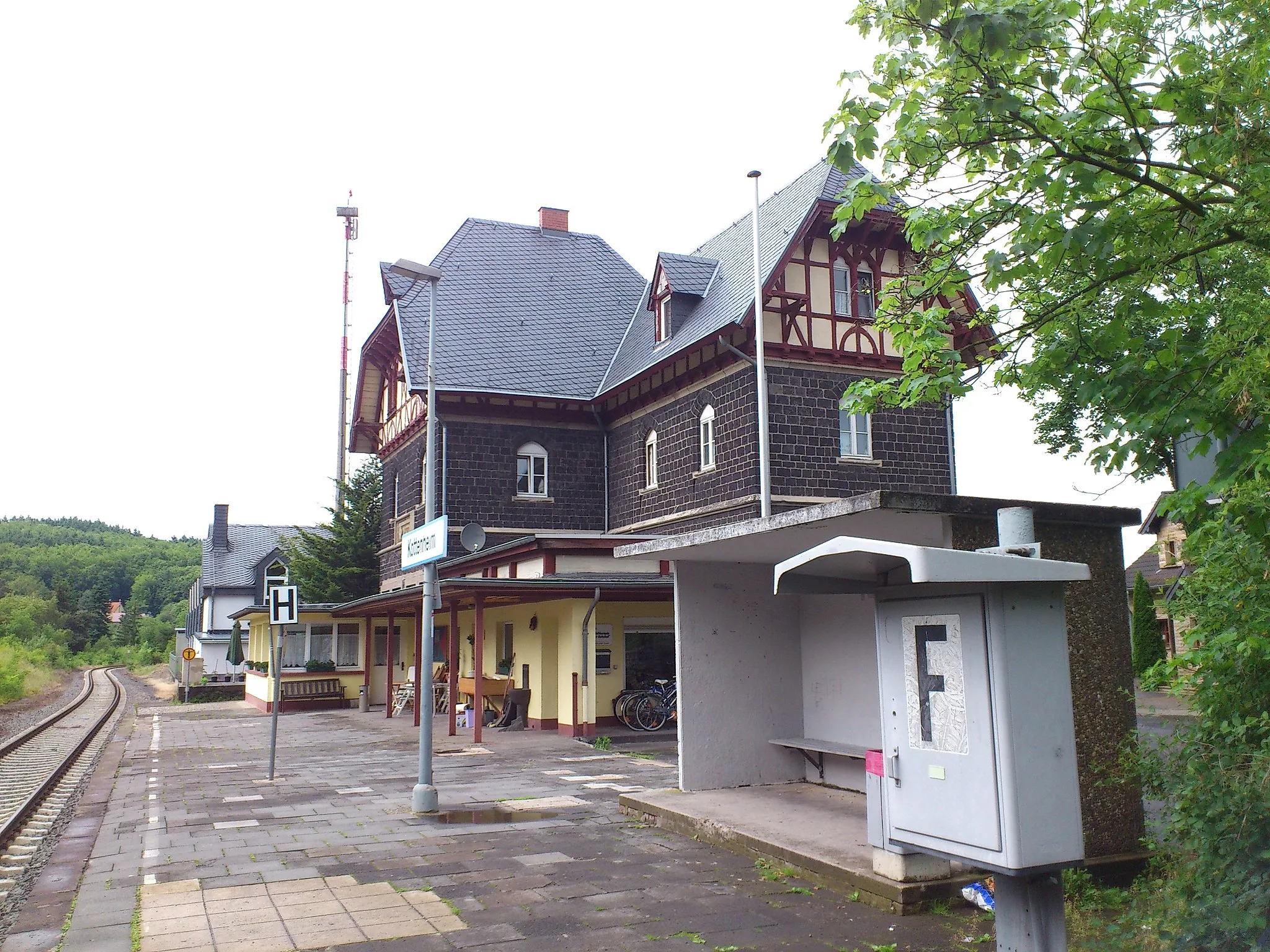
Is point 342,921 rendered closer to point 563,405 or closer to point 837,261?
point 837,261

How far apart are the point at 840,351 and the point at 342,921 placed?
1688 centimetres

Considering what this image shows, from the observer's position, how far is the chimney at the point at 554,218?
32344 mm

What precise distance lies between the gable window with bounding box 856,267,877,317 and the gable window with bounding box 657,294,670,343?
4.33m

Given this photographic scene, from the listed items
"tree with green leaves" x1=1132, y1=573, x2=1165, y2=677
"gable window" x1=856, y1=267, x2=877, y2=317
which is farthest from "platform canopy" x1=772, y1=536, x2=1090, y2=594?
"tree with green leaves" x1=1132, y1=573, x2=1165, y2=677

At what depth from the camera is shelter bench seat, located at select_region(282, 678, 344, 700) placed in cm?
2908

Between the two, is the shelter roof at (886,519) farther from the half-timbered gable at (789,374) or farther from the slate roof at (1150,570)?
A: the slate roof at (1150,570)

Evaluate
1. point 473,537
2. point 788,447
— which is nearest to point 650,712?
point 473,537

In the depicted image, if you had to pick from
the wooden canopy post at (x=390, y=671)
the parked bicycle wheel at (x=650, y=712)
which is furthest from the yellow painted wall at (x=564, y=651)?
the wooden canopy post at (x=390, y=671)

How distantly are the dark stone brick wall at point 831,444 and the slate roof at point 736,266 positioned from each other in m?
1.80

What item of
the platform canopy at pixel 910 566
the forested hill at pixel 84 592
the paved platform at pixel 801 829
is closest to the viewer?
the platform canopy at pixel 910 566

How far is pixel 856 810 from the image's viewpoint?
8.74 m

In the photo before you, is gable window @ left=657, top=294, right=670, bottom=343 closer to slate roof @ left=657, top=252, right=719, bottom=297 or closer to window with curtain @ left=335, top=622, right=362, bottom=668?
slate roof @ left=657, top=252, right=719, bottom=297

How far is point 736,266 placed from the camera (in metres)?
23.4

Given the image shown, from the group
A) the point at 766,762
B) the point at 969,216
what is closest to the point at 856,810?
the point at 766,762
